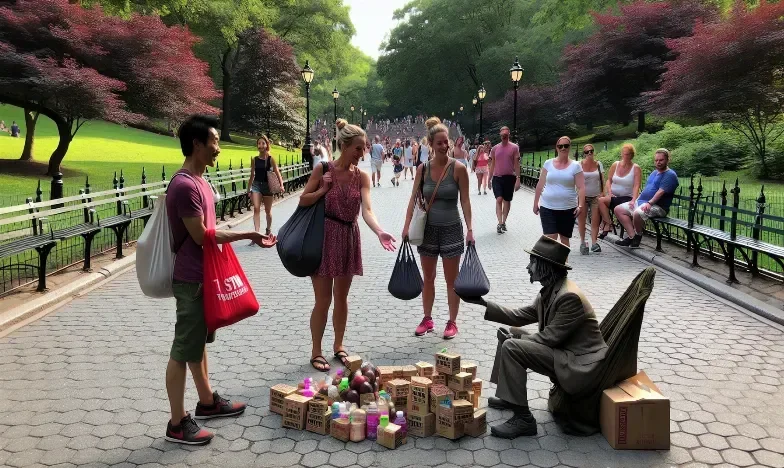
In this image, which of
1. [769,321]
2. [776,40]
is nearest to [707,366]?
[769,321]

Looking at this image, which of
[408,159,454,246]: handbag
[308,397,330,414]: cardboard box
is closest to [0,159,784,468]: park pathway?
[308,397,330,414]: cardboard box

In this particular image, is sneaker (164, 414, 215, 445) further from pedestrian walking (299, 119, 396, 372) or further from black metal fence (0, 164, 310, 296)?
black metal fence (0, 164, 310, 296)

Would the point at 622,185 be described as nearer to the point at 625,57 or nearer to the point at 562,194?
the point at 562,194

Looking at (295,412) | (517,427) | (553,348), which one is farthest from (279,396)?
(553,348)

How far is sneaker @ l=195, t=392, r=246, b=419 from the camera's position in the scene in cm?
436

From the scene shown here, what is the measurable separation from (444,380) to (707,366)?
2.57 m

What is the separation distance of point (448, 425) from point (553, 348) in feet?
2.78

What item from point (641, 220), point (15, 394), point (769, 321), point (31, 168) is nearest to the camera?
point (15, 394)

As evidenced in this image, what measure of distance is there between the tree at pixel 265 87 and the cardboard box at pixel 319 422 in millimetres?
48203

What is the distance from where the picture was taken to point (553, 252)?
13.4ft

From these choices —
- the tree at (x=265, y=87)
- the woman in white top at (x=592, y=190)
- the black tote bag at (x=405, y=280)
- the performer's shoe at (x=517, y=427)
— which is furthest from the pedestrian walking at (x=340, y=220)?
the tree at (x=265, y=87)

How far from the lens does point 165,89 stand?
2225 cm

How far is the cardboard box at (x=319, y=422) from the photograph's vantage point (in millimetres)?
4180

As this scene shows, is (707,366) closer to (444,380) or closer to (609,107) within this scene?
(444,380)
